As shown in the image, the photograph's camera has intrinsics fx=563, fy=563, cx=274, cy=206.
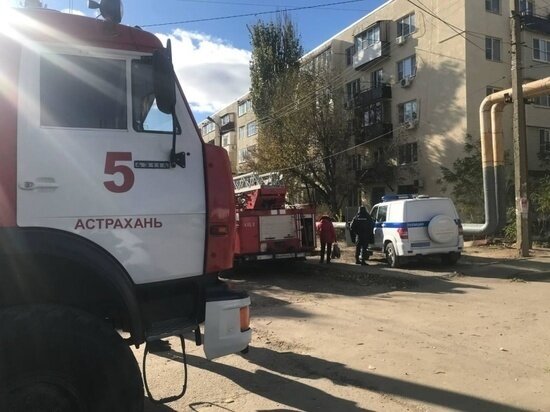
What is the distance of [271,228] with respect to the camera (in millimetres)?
15969

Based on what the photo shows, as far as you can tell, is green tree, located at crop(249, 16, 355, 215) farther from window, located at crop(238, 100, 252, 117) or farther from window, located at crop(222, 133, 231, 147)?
window, located at crop(222, 133, 231, 147)

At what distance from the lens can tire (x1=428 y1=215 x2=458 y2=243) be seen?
51.3 feet

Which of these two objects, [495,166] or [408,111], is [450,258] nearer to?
[495,166]

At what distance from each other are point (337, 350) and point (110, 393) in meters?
4.18

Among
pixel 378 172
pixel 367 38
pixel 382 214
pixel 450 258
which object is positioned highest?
pixel 367 38

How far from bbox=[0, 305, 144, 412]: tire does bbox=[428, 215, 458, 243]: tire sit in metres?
13.1

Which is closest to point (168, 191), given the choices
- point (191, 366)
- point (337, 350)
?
point (191, 366)

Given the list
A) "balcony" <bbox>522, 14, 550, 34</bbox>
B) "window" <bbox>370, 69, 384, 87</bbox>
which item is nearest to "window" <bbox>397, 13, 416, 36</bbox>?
"window" <bbox>370, 69, 384, 87</bbox>

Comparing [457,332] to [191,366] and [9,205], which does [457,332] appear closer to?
[191,366]

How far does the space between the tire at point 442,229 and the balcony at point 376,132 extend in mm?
21331

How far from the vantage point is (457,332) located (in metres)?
7.94

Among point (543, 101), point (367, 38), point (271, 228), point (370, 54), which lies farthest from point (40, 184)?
point (367, 38)

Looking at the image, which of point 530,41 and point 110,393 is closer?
point 110,393

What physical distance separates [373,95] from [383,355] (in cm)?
3243
